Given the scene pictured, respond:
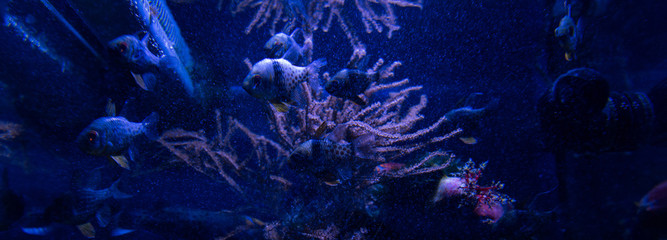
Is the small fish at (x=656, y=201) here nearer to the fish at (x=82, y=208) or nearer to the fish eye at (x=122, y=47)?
the fish eye at (x=122, y=47)

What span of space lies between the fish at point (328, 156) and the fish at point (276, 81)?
440 millimetres

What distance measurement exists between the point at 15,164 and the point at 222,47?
31.5 feet

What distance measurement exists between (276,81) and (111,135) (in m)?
1.97

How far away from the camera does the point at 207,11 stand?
16.9 feet

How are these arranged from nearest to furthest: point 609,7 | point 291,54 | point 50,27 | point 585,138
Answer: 1. point 291,54
2. point 50,27
3. point 585,138
4. point 609,7

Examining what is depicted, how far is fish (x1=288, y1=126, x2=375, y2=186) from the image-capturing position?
216cm

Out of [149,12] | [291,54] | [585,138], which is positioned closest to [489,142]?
[585,138]

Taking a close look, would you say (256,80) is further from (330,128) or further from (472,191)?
(472,191)

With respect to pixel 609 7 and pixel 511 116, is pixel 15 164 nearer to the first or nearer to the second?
pixel 511 116

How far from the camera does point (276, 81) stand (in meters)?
2.06

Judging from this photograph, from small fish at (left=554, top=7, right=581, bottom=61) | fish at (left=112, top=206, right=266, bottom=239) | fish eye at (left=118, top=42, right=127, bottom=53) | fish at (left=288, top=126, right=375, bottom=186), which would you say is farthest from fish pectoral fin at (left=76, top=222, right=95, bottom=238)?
small fish at (left=554, top=7, right=581, bottom=61)

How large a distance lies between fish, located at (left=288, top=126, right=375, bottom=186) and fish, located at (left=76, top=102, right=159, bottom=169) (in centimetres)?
193

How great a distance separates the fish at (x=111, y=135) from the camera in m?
2.32

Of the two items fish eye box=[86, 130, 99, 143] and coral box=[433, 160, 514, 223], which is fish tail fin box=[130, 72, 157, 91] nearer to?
fish eye box=[86, 130, 99, 143]
